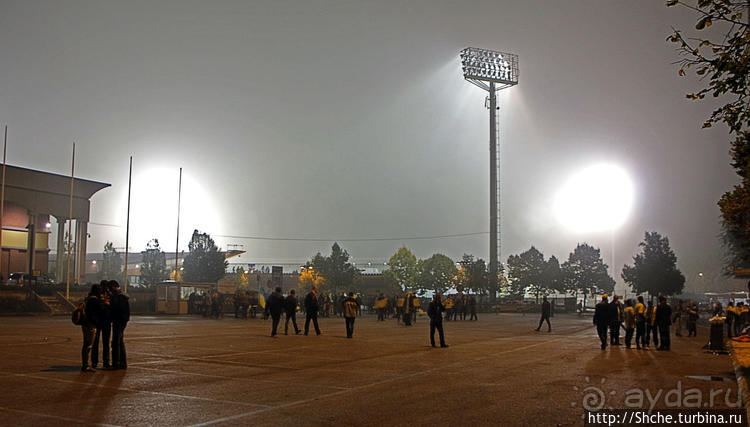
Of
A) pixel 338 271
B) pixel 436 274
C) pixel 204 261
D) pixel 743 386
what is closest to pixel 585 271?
pixel 436 274

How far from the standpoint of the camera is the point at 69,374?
1275 centimetres

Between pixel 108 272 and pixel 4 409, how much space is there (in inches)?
4816

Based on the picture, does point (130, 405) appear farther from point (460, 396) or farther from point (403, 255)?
point (403, 255)

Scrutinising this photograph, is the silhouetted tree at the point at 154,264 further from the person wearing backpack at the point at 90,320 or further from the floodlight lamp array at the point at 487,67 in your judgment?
the person wearing backpack at the point at 90,320

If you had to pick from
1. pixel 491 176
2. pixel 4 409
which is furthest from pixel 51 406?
pixel 491 176

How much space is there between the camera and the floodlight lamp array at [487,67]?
83625 mm

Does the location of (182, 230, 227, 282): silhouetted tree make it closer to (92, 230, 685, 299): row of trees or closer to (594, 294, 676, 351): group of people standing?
(92, 230, 685, 299): row of trees

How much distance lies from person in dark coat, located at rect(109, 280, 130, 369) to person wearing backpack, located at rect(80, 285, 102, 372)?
1.07 ft

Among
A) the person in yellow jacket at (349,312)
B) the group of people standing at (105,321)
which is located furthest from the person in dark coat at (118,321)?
the person in yellow jacket at (349,312)

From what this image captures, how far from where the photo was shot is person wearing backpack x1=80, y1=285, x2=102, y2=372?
43.0 feet

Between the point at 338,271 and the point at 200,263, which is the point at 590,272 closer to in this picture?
the point at 338,271

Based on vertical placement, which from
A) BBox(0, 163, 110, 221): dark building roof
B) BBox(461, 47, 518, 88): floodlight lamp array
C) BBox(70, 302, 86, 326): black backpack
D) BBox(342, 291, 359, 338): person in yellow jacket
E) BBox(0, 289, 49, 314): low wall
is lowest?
BBox(0, 289, 49, 314): low wall

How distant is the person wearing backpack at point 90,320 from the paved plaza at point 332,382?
1.15 ft

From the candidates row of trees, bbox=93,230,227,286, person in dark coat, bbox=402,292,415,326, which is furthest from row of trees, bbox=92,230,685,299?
person in dark coat, bbox=402,292,415,326
